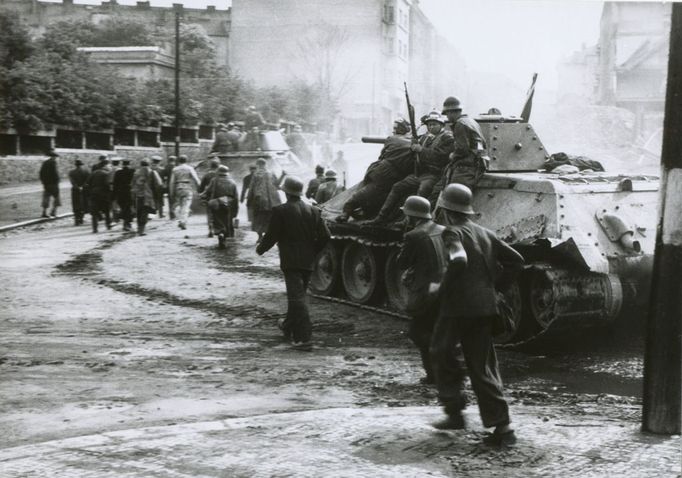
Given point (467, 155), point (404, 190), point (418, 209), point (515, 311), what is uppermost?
point (467, 155)

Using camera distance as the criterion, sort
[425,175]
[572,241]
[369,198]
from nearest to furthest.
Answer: [572,241]
[425,175]
[369,198]

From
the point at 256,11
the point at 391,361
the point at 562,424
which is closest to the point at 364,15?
the point at 256,11

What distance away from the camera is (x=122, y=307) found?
11.9 metres

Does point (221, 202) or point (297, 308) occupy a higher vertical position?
point (221, 202)

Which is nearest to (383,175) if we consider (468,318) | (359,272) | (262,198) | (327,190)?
(359,272)

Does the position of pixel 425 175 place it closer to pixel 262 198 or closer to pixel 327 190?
pixel 327 190

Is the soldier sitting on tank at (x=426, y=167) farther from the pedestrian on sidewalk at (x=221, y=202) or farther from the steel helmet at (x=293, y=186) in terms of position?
the pedestrian on sidewalk at (x=221, y=202)

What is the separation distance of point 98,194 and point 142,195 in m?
1.12

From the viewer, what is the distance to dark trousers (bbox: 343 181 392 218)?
13023 millimetres

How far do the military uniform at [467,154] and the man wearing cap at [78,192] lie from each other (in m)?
11.8

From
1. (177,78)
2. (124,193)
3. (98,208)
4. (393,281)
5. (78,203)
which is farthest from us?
(177,78)

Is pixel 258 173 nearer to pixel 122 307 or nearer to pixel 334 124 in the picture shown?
pixel 122 307

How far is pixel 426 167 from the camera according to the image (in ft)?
40.3

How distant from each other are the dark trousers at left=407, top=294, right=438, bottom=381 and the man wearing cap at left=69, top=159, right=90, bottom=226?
1460 centimetres
